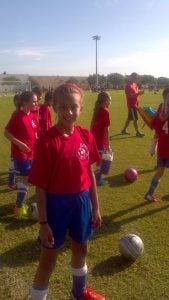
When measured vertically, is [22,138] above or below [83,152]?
below

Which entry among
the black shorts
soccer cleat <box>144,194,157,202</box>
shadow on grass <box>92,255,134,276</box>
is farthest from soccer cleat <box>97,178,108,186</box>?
the black shorts

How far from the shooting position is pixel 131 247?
4180 mm

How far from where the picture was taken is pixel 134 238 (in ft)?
14.0

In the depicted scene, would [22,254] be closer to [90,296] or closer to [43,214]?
[90,296]

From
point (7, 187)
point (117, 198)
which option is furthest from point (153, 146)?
point (7, 187)

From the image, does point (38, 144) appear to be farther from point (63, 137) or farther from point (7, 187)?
point (7, 187)

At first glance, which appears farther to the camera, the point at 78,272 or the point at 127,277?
the point at 127,277

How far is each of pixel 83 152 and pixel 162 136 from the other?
3.00 metres

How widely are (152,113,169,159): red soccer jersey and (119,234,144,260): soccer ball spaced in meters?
1.89

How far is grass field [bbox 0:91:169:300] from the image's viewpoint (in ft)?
12.2

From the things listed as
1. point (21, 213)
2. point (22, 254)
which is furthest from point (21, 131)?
point (22, 254)

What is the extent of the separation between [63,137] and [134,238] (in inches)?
72.3

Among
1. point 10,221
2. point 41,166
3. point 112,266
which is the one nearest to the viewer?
point 41,166

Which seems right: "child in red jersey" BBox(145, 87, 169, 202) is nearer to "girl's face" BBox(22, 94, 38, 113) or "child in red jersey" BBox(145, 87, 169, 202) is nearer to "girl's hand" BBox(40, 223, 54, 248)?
"girl's face" BBox(22, 94, 38, 113)
